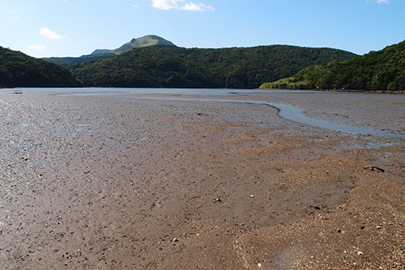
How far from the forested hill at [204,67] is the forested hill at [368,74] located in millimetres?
44339

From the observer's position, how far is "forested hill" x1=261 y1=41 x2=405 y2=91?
66.0 metres

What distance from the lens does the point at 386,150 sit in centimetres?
955

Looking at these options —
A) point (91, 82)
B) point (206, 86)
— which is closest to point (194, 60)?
point (206, 86)

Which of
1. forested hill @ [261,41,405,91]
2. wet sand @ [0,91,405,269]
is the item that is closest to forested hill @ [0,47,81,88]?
forested hill @ [261,41,405,91]

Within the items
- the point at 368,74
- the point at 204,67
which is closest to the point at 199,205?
the point at 368,74

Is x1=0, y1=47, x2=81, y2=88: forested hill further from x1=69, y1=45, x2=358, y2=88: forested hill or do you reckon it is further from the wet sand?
the wet sand

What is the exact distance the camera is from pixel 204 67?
518 feet

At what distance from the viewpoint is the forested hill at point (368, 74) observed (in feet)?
217

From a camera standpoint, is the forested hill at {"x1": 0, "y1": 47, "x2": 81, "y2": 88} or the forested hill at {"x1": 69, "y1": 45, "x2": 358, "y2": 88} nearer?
the forested hill at {"x1": 0, "y1": 47, "x2": 81, "y2": 88}

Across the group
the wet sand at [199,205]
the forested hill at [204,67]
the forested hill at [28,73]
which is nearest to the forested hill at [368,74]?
the forested hill at [204,67]

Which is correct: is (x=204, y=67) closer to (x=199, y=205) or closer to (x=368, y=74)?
(x=368, y=74)

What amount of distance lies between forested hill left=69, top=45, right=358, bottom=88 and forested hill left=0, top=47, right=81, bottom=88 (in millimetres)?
14490

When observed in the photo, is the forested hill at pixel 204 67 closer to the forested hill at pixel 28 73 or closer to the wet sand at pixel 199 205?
the forested hill at pixel 28 73

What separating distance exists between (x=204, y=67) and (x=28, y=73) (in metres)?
89.7
